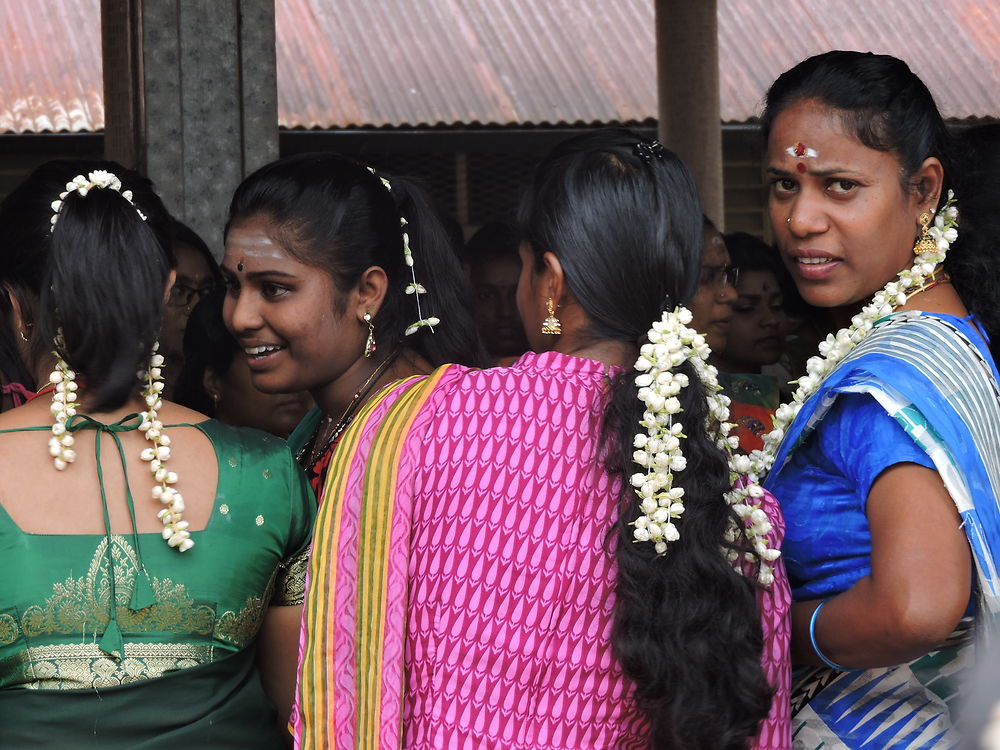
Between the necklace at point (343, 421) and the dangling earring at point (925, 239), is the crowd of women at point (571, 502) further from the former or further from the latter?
the necklace at point (343, 421)

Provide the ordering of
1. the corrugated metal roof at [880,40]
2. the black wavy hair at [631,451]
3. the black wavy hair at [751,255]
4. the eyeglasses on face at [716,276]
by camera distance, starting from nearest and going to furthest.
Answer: the black wavy hair at [631,451]
the eyeglasses on face at [716,276]
the black wavy hair at [751,255]
the corrugated metal roof at [880,40]

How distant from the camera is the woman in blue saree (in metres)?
1.92

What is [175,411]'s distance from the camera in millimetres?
2166

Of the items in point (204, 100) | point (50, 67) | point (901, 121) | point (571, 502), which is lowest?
point (50, 67)

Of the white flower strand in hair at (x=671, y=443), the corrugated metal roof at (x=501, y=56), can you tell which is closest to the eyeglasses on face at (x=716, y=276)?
the white flower strand in hair at (x=671, y=443)

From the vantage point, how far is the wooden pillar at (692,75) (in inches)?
313

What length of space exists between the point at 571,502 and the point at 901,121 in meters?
1.00

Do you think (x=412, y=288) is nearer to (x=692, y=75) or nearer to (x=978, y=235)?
(x=978, y=235)

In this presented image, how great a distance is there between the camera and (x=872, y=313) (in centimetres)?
230

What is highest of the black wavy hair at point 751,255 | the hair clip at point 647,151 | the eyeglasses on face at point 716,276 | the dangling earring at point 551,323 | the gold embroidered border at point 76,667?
the hair clip at point 647,151

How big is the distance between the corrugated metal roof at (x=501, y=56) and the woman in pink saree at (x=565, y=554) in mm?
7114

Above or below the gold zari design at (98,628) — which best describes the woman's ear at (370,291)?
above

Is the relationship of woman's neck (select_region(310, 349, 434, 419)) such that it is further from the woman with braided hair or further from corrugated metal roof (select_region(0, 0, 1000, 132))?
corrugated metal roof (select_region(0, 0, 1000, 132))

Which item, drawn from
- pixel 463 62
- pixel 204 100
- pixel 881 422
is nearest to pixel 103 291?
pixel 881 422
